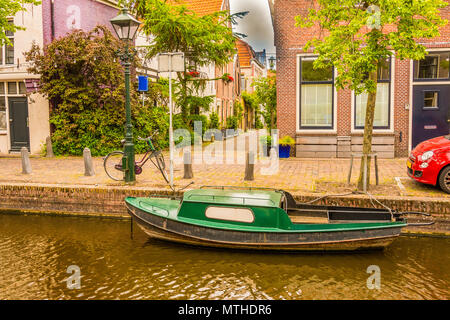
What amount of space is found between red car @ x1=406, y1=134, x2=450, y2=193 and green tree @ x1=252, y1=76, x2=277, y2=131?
9216 mm

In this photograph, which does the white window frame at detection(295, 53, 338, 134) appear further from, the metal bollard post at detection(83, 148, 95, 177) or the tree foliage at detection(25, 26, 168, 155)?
the metal bollard post at detection(83, 148, 95, 177)

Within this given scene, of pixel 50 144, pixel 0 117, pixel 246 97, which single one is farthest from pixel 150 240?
pixel 246 97

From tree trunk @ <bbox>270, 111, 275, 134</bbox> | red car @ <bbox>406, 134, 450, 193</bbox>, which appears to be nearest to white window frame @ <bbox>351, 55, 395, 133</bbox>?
tree trunk @ <bbox>270, 111, 275, 134</bbox>

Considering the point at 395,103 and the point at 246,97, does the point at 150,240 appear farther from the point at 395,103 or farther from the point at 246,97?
the point at 246,97

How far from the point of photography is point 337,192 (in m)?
8.91

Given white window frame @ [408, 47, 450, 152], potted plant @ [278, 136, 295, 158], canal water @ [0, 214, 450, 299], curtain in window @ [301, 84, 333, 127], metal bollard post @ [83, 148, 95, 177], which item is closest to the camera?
canal water @ [0, 214, 450, 299]

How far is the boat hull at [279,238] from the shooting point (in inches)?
274

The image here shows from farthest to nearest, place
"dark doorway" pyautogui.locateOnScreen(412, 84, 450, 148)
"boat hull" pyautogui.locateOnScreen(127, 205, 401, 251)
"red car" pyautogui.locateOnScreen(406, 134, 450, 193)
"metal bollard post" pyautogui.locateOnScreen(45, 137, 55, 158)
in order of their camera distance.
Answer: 1. "metal bollard post" pyautogui.locateOnScreen(45, 137, 55, 158)
2. "dark doorway" pyautogui.locateOnScreen(412, 84, 450, 148)
3. "red car" pyautogui.locateOnScreen(406, 134, 450, 193)
4. "boat hull" pyautogui.locateOnScreen(127, 205, 401, 251)

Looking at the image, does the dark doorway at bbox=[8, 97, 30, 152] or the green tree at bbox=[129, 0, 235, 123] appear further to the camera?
the dark doorway at bbox=[8, 97, 30, 152]

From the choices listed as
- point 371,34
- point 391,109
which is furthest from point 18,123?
point 371,34

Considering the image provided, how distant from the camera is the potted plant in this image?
49.1 feet

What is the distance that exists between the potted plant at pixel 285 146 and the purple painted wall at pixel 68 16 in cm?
889

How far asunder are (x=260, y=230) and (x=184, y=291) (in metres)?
1.79

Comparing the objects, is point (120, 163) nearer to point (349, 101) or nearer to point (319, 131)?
point (319, 131)
